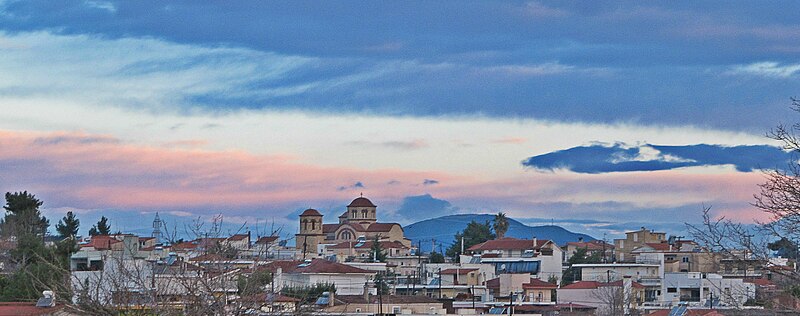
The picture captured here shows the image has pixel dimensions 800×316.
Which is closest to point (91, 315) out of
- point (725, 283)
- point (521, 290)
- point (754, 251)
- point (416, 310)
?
point (754, 251)

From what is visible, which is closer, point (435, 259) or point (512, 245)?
point (512, 245)

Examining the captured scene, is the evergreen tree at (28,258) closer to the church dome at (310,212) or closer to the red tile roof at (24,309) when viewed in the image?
the red tile roof at (24,309)

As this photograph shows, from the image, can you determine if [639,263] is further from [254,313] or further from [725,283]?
[254,313]

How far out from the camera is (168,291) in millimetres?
24156

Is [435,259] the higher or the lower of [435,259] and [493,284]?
the higher

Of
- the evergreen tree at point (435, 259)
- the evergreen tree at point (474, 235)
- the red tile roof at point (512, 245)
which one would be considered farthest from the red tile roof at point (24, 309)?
the evergreen tree at point (474, 235)

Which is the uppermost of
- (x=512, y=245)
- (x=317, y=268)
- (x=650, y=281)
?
(x=512, y=245)

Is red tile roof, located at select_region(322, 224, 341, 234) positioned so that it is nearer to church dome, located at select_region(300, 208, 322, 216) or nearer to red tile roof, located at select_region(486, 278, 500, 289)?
church dome, located at select_region(300, 208, 322, 216)

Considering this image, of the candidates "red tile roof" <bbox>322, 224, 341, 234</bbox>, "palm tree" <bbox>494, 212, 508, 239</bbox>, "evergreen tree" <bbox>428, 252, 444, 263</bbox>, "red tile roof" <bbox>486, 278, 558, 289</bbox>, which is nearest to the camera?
"red tile roof" <bbox>486, 278, 558, 289</bbox>

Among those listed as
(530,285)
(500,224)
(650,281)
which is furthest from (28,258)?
(500,224)

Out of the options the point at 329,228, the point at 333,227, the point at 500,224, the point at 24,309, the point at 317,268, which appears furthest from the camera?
the point at 333,227

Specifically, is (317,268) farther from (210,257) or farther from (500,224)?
(500,224)

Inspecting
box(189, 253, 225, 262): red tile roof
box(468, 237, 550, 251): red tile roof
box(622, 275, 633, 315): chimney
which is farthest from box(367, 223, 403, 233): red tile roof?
box(189, 253, 225, 262): red tile roof

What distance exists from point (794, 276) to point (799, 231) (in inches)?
38.4
